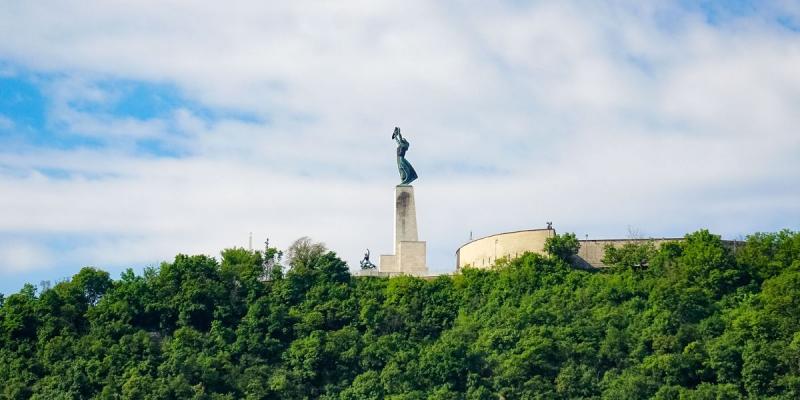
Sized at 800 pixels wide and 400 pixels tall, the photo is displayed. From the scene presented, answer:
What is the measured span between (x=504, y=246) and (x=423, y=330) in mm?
5386

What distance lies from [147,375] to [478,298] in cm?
1186

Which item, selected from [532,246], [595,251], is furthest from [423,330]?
[595,251]

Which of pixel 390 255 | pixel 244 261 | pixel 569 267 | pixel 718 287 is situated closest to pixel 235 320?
pixel 244 261

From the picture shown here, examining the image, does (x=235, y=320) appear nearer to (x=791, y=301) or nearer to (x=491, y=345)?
(x=491, y=345)

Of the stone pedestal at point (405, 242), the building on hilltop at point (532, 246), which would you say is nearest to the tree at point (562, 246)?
the building on hilltop at point (532, 246)

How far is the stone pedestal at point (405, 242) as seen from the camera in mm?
59594

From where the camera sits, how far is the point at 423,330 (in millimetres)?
55812

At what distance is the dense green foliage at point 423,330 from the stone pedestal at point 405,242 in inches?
68.7

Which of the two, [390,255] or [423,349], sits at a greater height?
[390,255]

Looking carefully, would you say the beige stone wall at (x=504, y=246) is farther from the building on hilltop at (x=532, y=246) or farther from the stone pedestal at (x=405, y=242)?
the stone pedestal at (x=405, y=242)

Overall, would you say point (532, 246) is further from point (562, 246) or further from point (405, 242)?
point (405, 242)

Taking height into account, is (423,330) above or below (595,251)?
below

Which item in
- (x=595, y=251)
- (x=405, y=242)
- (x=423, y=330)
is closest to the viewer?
(x=423, y=330)

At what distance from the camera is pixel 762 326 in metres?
51.3
